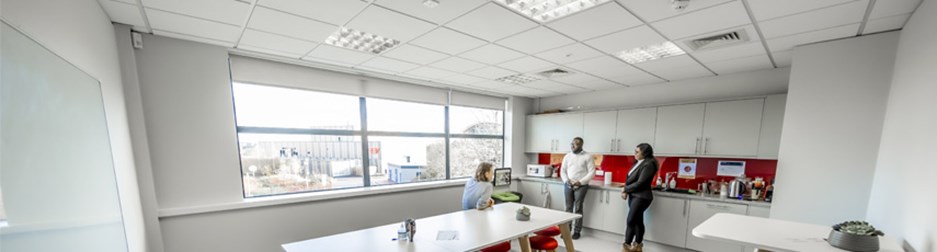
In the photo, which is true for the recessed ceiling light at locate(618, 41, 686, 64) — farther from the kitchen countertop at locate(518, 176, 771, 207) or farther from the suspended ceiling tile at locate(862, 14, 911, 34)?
the kitchen countertop at locate(518, 176, 771, 207)

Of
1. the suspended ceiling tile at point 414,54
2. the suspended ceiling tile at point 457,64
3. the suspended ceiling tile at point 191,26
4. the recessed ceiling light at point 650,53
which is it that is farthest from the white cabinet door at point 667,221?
the suspended ceiling tile at point 191,26

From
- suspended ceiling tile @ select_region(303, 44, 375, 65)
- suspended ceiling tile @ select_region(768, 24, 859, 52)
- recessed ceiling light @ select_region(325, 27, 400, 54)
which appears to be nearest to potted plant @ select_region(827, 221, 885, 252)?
suspended ceiling tile @ select_region(768, 24, 859, 52)

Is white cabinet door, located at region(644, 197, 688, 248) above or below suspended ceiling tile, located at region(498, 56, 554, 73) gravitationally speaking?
below

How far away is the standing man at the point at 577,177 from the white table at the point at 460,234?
146cm

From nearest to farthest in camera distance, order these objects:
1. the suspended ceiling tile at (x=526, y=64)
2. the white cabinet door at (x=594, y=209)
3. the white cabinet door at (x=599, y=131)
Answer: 1. the suspended ceiling tile at (x=526, y=64)
2. the white cabinet door at (x=594, y=209)
3. the white cabinet door at (x=599, y=131)

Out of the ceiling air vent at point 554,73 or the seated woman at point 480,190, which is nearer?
the seated woman at point 480,190

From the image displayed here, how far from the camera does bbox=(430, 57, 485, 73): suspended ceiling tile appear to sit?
10.4 feet

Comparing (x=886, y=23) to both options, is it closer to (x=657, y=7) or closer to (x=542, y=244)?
(x=657, y=7)

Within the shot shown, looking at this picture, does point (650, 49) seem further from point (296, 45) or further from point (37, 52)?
point (37, 52)

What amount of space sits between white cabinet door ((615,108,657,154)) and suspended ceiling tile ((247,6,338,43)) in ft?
13.8

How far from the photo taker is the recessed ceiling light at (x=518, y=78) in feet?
13.4

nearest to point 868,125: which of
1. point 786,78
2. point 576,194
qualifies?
point 786,78

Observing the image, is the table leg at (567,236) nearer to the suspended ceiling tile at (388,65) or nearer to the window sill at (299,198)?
the window sill at (299,198)

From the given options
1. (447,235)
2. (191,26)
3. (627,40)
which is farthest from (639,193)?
(191,26)
